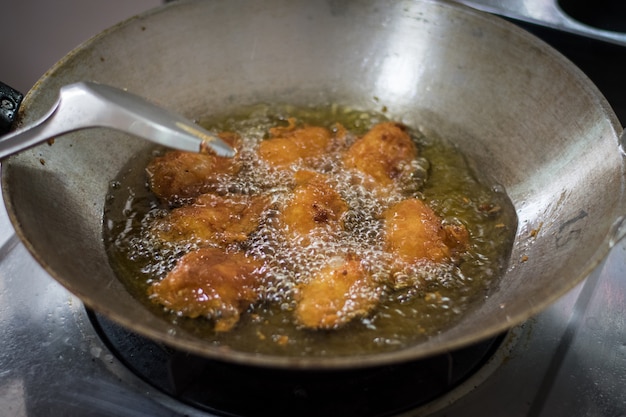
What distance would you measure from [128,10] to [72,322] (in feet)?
5.98

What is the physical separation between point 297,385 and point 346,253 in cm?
33

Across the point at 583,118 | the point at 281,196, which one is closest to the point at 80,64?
the point at 281,196

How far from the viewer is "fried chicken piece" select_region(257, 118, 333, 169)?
1.55 meters

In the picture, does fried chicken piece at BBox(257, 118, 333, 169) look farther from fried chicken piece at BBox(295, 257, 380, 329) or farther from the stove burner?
the stove burner

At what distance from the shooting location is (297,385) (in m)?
1.09

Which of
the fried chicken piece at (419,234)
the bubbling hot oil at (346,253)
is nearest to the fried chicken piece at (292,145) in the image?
the bubbling hot oil at (346,253)

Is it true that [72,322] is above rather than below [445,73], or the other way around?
below

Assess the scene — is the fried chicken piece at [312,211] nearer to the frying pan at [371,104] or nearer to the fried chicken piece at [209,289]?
the fried chicken piece at [209,289]

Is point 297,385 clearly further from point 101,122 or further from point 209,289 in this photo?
point 101,122

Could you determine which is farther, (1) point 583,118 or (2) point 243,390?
(1) point 583,118

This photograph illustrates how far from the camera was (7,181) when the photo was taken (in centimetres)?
111

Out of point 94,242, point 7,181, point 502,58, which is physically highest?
point 502,58

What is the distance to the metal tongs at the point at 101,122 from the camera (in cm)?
110

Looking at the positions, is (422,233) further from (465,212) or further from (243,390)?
(243,390)
